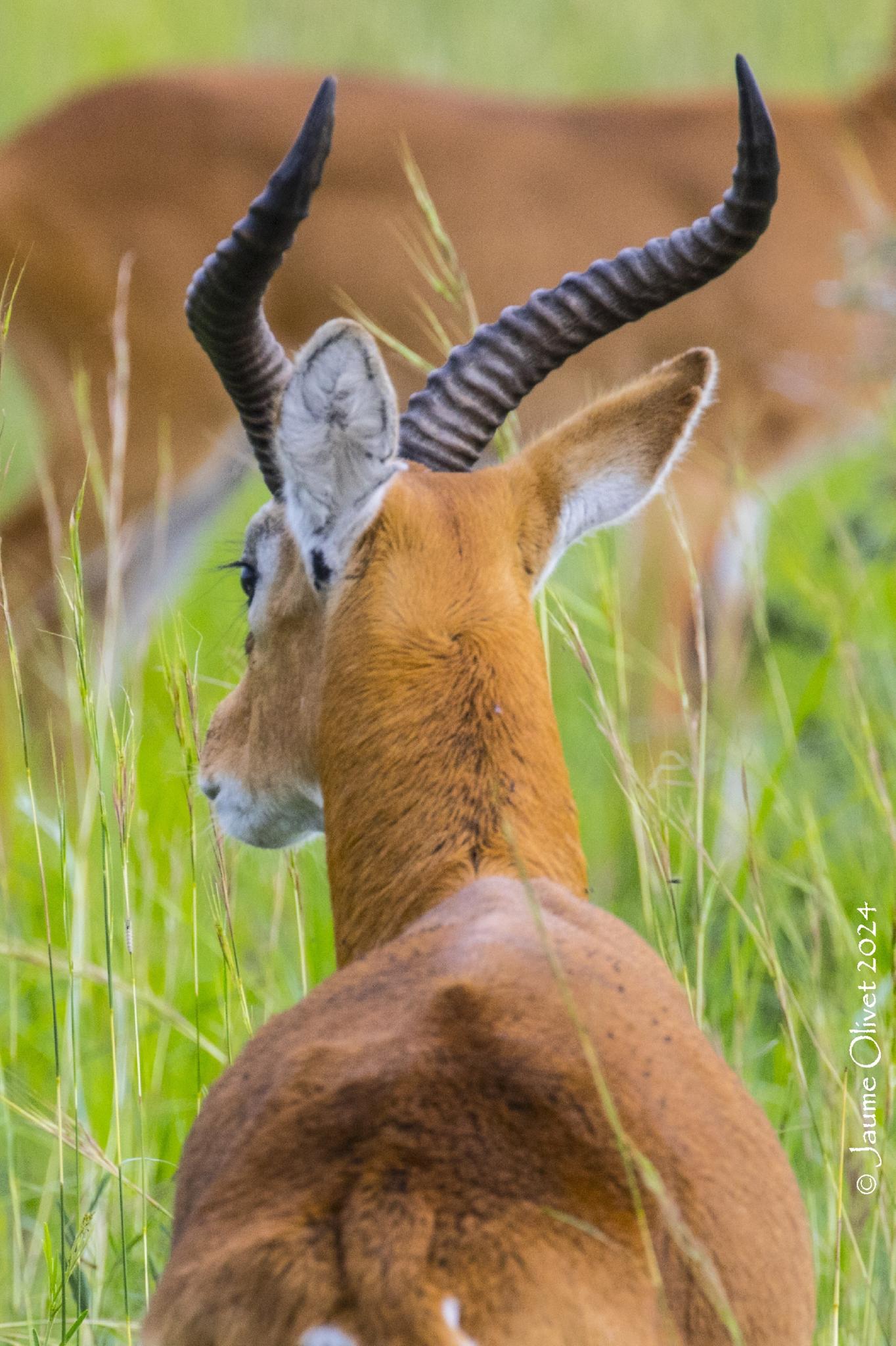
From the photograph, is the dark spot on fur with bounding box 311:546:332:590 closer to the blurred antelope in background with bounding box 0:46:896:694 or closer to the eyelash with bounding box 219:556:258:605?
the eyelash with bounding box 219:556:258:605

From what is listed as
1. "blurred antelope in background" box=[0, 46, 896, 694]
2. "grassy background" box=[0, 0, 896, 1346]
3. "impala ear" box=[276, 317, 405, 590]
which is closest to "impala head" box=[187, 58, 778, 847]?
"impala ear" box=[276, 317, 405, 590]

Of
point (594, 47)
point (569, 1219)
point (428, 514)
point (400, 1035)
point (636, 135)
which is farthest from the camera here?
point (594, 47)

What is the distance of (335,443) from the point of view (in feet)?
8.23

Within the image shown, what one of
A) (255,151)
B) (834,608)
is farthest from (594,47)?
(834,608)

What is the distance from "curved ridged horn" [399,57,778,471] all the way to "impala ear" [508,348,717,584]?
0.10m

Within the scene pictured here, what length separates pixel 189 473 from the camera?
20.0ft

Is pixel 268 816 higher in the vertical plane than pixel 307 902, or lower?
higher

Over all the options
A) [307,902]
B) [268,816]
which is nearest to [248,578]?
[268,816]

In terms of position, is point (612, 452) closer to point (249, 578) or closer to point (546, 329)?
point (546, 329)

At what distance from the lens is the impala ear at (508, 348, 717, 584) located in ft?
8.95

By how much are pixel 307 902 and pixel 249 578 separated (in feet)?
5.39

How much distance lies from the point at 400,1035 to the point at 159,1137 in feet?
6.83

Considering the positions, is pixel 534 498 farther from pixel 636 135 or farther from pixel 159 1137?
pixel 636 135

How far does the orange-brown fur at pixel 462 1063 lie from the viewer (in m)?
1.65
